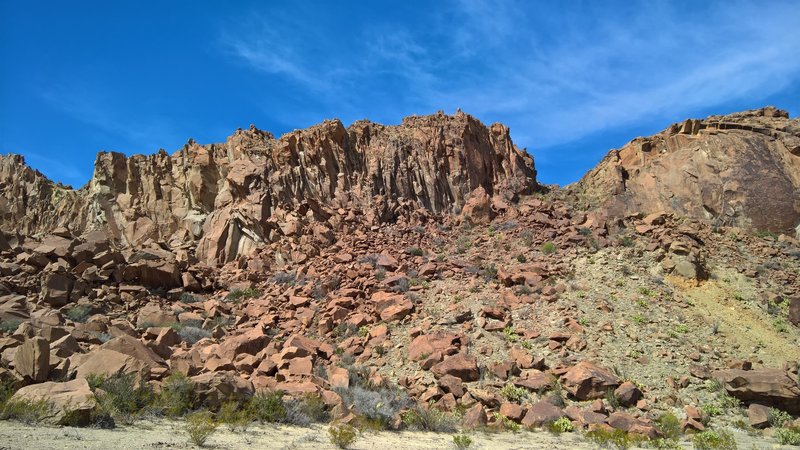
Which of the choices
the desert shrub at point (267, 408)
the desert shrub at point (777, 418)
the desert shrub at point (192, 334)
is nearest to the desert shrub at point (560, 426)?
the desert shrub at point (777, 418)

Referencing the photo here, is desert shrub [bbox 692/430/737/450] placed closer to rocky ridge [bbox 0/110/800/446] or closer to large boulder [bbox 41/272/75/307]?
rocky ridge [bbox 0/110/800/446]

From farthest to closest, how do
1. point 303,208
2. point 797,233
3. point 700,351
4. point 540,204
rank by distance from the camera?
1. point 540,204
2. point 303,208
3. point 797,233
4. point 700,351

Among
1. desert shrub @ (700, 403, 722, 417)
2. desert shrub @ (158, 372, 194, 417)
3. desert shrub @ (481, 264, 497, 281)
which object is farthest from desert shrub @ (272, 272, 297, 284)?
desert shrub @ (700, 403, 722, 417)

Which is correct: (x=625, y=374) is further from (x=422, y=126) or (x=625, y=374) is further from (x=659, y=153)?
(x=422, y=126)

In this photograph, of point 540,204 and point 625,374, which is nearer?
point 625,374

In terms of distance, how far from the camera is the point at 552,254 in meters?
26.1

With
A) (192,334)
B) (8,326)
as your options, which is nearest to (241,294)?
(192,334)

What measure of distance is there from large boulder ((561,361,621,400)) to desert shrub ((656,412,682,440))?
1596 mm

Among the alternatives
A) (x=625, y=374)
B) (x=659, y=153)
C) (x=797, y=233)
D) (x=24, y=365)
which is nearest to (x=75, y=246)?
(x=24, y=365)

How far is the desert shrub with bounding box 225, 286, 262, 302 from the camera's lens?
25.4 m

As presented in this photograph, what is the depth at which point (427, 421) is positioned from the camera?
13.7m

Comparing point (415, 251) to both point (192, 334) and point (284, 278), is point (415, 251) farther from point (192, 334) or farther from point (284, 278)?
point (192, 334)

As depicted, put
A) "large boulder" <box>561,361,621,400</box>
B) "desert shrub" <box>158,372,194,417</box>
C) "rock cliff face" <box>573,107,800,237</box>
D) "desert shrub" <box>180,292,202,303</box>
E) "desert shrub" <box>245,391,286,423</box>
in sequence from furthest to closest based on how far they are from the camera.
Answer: "rock cliff face" <box>573,107,800,237</box>, "desert shrub" <box>180,292,202,303</box>, "large boulder" <box>561,361,621,400</box>, "desert shrub" <box>245,391,286,423</box>, "desert shrub" <box>158,372,194,417</box>

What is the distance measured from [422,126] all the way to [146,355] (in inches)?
1019
